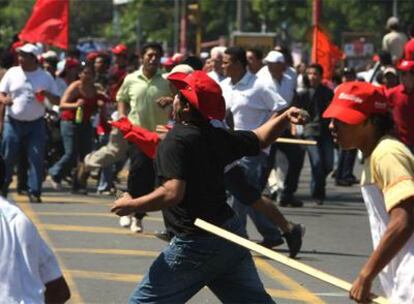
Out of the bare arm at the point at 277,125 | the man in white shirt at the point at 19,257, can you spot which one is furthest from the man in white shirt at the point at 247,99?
the man in white shirt at the point at 19,257

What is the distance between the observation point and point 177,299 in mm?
7039

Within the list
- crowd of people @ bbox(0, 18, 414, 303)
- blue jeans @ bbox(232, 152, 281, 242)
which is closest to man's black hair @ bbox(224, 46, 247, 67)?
crowd of people @ bbox(0, 18, 414, 303)

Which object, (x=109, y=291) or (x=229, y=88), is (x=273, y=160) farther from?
(x=109, y=291)

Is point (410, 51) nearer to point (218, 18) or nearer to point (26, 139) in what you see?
point (26, 139)

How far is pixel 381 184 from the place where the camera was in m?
6.00

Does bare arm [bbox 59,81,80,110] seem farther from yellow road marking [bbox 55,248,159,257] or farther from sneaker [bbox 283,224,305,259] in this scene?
sneaker [bbox 283,224,305,259]

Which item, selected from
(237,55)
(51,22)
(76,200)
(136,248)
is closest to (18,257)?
(136,248)

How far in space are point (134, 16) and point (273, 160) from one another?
70595 millimetres

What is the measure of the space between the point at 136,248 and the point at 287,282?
2.24 m

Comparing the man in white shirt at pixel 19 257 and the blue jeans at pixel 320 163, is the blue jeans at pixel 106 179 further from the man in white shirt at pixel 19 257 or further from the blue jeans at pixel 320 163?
the man in white shirt at pixel 19 257

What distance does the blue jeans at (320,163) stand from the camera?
60.5 ft

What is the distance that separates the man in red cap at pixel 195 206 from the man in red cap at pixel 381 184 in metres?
1.03

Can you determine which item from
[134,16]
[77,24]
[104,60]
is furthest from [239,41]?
[77,24]

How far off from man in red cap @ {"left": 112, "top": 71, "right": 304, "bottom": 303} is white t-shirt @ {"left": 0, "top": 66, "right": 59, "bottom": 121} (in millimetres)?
10217
